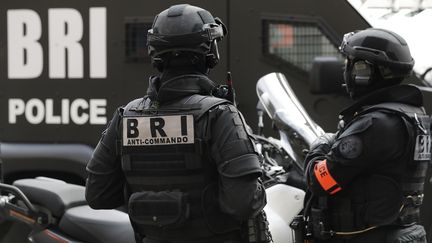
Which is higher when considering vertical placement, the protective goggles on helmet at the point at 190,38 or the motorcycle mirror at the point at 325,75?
the protective goggles on helmet at the point at 190,38

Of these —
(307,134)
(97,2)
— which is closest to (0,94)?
(97,2)

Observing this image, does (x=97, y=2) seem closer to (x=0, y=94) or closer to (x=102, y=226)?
(x=0, y=94)

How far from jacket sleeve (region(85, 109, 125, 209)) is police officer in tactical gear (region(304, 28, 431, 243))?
31.8 inches

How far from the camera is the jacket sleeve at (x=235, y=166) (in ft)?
9.08

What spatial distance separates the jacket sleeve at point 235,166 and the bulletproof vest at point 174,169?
1.8 inches

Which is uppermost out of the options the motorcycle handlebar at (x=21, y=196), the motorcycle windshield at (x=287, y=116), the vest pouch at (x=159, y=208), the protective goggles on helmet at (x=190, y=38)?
the protective goggles on helmet at (x=190, y=38)

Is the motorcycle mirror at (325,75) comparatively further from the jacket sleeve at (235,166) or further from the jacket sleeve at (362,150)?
the jacket sleeve at (235,166)

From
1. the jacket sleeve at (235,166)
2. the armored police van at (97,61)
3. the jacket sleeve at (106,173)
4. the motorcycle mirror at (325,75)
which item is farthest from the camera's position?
the armored police van at (97,61)

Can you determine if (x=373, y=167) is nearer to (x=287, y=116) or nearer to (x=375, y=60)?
(x=375, y=60)

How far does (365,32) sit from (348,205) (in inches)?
29.4

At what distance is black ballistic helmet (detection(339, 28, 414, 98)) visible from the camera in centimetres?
322

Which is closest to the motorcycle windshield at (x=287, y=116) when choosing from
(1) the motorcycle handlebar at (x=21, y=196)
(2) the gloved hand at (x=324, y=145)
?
(2) the gloved hand at (x=324, y=145)

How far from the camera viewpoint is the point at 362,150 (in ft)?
10.0

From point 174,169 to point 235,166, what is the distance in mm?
246
